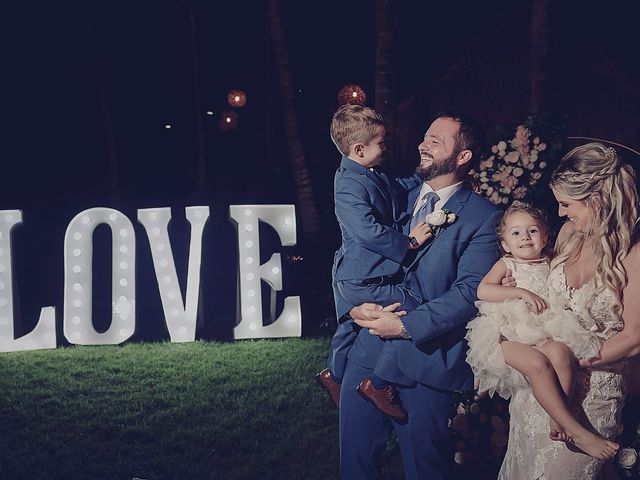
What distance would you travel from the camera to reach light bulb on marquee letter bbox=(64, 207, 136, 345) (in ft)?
27.2

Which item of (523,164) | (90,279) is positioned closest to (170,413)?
(90,279)

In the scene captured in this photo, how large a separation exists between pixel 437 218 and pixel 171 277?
558 centimetres

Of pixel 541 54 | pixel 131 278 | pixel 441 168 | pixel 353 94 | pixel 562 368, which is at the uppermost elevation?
pixel 353 94

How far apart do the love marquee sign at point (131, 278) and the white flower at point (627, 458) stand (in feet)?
16.5

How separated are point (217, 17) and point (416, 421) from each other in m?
16.0

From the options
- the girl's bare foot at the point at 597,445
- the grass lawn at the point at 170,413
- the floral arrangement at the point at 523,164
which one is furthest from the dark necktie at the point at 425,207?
the grass lawn at the point at 170,413

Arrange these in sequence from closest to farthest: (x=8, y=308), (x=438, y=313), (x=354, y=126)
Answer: (x=438, y=313) < (x=354, y=126) < (x=8, y=308)

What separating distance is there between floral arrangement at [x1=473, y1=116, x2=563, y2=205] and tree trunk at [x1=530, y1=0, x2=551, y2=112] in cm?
368

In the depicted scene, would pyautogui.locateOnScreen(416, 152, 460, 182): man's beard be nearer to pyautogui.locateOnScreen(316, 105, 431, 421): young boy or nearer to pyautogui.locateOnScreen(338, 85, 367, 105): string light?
pyautogui.locateOnScreen(316, 105, 431, 421): young boy

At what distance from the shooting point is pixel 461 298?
331 centimetres

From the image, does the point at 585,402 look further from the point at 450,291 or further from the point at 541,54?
the point at 541,54

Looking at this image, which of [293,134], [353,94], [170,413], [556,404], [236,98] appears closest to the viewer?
[556,404]

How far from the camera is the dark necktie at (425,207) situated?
3582mm

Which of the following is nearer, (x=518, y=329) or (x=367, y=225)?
(x=518, y=329)
